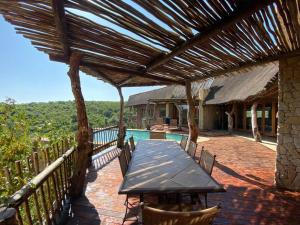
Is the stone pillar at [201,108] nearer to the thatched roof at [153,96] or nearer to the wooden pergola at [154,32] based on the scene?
the thatched roof at [153,96]

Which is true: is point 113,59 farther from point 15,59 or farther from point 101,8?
point 15,59

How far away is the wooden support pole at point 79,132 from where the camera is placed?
4395 mm

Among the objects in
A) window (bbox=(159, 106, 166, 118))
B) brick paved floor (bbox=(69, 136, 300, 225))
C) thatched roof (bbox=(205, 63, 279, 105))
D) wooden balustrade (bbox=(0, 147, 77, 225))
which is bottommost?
brick paved floor (bbox=(69, 136, 300, 225))

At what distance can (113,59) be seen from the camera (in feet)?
16.6

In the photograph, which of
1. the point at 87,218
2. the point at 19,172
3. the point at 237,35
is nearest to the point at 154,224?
the point at 19,172

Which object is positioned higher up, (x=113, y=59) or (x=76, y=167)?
(x=113, y=59)

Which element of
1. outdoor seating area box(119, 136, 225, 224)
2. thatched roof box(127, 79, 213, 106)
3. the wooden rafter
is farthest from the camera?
thatched roof box(127, 79, 213, 106)

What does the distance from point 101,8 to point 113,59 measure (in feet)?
7.26

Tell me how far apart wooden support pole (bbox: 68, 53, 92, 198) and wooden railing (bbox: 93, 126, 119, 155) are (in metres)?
4.25

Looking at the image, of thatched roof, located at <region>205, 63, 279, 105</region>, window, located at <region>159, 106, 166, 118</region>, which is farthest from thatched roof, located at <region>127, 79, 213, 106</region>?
window, located at <region>159, 106, 166, 118</region>

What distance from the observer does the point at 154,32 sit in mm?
3467

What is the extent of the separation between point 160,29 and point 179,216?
8.45 ft

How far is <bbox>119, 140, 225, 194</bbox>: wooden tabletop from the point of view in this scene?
2.89m

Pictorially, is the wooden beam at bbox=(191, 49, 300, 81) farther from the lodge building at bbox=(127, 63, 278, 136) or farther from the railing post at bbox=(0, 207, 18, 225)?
the lodge building at bbox=(127, 63, 278, 136)
